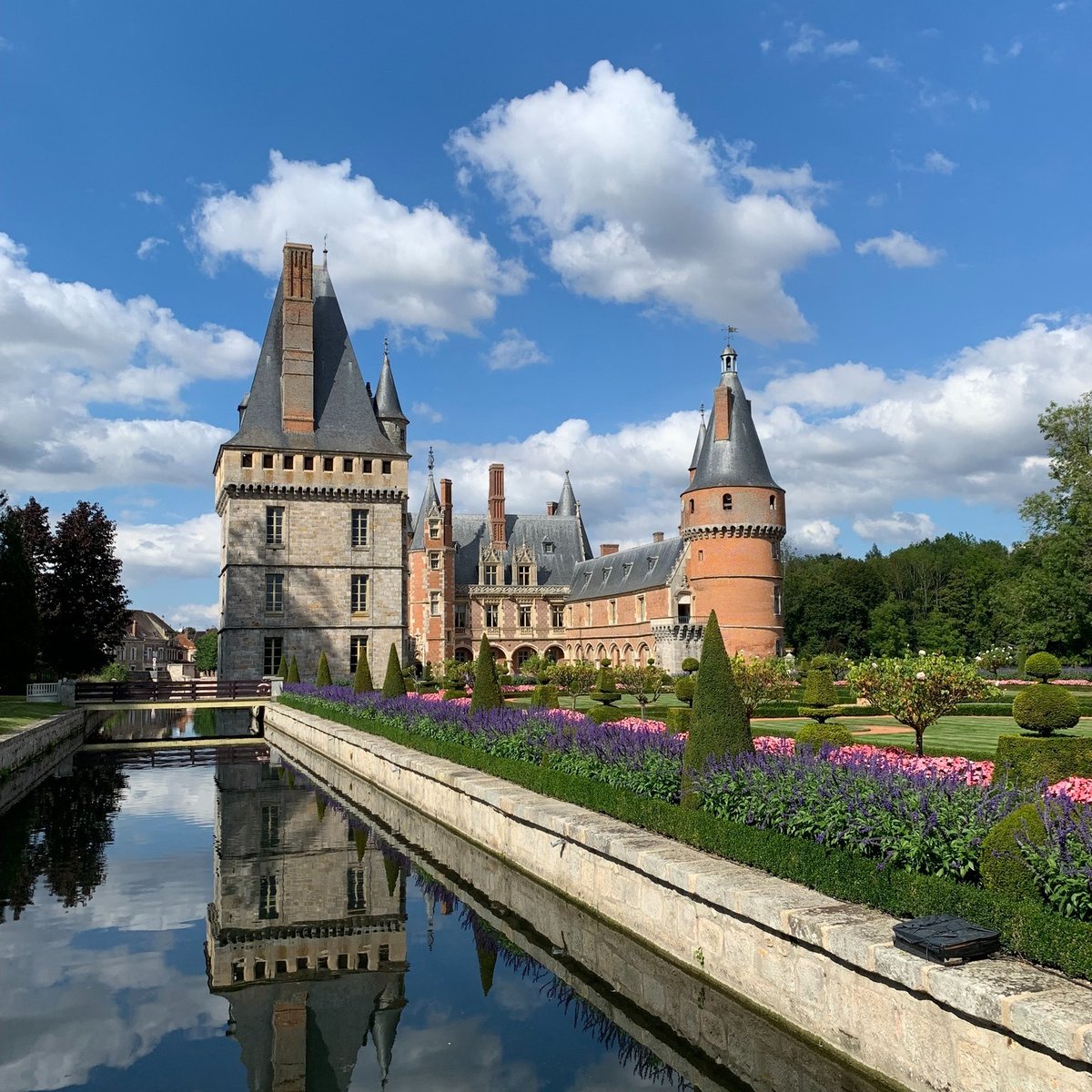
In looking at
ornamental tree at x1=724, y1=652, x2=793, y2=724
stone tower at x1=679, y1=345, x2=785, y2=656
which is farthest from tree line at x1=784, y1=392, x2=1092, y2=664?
ornamental tree at x1=724, y1=652, x2=793, y2=724

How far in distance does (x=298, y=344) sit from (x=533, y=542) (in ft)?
83.8

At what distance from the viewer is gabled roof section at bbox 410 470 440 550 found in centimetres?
5369

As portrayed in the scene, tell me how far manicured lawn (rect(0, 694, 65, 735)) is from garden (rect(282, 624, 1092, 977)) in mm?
13315

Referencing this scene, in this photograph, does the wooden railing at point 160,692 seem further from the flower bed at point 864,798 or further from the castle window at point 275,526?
the flower bed at point 864,798

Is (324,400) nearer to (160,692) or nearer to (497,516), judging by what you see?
(160,692)

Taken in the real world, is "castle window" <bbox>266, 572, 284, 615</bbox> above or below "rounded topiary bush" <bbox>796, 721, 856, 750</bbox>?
above

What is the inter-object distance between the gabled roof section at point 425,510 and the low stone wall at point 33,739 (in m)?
27.5

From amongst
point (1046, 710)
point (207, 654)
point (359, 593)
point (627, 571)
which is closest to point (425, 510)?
point (627, 571)

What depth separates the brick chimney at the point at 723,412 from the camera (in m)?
42.7

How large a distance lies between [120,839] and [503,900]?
237 inches

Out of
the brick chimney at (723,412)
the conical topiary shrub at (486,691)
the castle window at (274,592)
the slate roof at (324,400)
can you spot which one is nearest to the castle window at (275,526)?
the castle window at (274,592)

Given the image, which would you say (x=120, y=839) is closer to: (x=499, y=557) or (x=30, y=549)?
(x=30, y=549)

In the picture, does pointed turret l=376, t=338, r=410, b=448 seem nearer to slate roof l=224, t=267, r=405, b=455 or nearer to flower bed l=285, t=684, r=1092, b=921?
slate roof l=224, t=267, r=405, b=455

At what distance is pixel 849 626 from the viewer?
60.8 m
